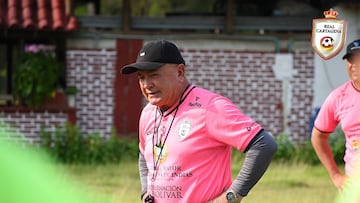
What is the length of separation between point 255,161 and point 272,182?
7.02 meters

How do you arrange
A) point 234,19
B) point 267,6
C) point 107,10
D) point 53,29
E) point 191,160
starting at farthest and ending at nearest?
point 107,10 < point 267,6 < point 234,19 < point 53,29 < point 191,160

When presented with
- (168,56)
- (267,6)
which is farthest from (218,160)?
(267,6)

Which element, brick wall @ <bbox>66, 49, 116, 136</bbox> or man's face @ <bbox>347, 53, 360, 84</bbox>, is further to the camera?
brick wall @ <bbox>66, 49, 116, 136</bbox>

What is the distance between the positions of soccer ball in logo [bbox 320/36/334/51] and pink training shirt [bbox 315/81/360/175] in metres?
0.91

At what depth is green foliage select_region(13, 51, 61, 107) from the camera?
11.3m

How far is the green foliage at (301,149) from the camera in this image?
11.3 metres

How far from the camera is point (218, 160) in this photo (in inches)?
123

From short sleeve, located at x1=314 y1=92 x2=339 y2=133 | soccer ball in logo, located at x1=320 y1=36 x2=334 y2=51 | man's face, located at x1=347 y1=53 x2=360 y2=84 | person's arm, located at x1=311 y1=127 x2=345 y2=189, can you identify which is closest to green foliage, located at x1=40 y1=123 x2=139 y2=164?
person's arm, located at x1=311 y1=127 x2=345 y2=189

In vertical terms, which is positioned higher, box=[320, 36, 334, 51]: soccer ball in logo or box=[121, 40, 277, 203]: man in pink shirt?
box=[320, 36, 334, 51]: soccer ball in logo

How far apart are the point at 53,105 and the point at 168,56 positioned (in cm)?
874

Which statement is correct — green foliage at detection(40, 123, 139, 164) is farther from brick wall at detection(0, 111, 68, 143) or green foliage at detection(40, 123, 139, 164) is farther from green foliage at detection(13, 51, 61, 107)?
green foliage at detection(13, 51, 61, 107)

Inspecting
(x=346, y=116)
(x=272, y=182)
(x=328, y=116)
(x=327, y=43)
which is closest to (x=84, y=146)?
(x=272, y=182)

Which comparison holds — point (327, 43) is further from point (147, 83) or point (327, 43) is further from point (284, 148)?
point (284, 148)

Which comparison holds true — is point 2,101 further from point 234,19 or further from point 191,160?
point 191,160
